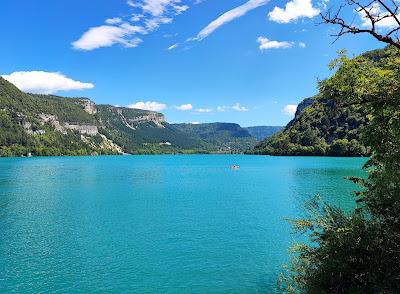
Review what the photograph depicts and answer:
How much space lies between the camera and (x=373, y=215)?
60.4 feet

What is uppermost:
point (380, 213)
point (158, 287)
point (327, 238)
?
point (380, 213)

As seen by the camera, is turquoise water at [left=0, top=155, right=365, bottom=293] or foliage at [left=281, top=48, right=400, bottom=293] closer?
foliage at [left=281, top=48, right=400, bottom=293]

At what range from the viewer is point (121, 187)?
324ft

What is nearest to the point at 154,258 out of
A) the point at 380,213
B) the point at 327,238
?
the point at 327,238

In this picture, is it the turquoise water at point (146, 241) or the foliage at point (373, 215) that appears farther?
the turquoise water at point (146, 241)

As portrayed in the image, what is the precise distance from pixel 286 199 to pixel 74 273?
4943 cm

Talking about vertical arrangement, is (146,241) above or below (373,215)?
below

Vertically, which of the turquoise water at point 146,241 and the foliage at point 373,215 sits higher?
the foliage at point 373,215

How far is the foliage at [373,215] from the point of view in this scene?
44.4 feet

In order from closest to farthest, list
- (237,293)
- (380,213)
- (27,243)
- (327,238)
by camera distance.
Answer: (380,213) < (327,238) < (237,293) < (27,243)

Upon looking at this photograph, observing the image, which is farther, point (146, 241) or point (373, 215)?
point (146, 241)

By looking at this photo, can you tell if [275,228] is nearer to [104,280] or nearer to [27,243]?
[104,280]

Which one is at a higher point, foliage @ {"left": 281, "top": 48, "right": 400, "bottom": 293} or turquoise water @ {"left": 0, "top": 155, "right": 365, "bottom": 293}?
foliage @ {"left": 281, "top": 48, "right": 400, "bottom": 293}

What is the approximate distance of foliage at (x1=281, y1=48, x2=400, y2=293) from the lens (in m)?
13.5
